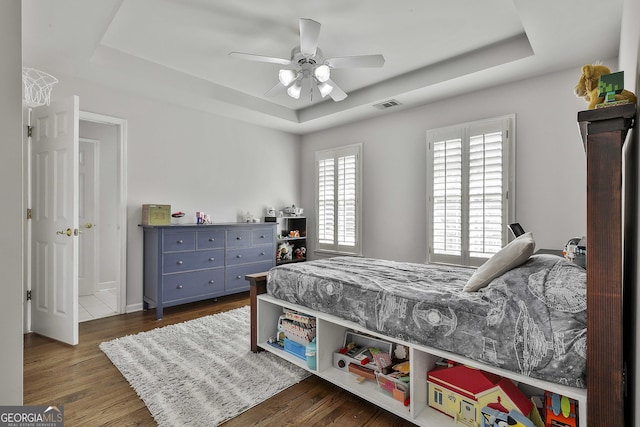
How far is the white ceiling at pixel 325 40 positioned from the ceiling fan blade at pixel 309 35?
266mm

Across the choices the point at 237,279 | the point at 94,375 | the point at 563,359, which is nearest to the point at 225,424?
the point at 94,375

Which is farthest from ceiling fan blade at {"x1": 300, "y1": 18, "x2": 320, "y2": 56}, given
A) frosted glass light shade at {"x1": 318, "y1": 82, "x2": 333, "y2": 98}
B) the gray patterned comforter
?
the gray patterned comforter

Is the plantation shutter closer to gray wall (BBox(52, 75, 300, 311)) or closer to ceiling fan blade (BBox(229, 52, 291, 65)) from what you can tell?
gray wall (BBox(52, 75, 300, 311))

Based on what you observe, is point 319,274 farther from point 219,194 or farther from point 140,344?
point 219,194

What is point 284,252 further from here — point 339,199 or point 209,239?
point 209,239

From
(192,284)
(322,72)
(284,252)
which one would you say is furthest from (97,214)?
(322,72)

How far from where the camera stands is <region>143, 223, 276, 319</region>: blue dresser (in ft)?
12.2

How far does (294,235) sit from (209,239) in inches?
71.3

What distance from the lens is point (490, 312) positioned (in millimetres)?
1511

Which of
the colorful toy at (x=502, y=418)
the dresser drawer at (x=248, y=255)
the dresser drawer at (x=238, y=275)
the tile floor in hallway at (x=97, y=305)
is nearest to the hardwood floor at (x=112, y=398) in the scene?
the colorful toy at (x=502, y=418)

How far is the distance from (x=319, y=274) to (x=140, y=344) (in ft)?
6.15

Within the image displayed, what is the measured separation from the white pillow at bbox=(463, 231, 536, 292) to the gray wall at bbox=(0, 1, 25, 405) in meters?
1.87

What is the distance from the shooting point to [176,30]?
293cm

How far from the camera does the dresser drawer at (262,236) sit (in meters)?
4.70
